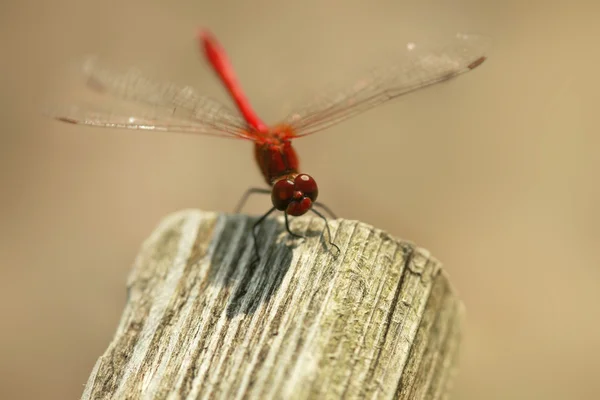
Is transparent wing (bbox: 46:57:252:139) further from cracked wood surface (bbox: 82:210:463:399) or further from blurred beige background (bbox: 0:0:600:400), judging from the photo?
cracked wood surface (bbox: 82:210:463:399)

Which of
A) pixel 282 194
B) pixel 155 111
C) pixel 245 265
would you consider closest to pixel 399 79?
pixel 282 194

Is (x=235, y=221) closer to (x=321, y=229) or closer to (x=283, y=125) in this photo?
(x=321, y=229)

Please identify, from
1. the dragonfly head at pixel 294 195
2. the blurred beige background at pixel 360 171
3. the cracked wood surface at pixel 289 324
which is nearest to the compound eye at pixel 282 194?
the dragonfly head at pixel 294 195

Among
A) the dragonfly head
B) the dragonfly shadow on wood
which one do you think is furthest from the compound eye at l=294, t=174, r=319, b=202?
the dragonfly shadow on wood

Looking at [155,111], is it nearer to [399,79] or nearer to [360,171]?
[399,79]

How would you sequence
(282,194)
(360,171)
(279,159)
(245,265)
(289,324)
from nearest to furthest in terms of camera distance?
(289,324)
(245,265)
(282,194)
(279,159)
(360,171)
